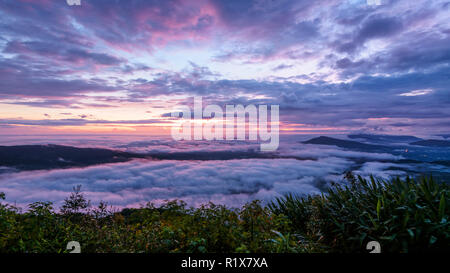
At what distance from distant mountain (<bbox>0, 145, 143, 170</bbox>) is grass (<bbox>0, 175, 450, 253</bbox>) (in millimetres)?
25910

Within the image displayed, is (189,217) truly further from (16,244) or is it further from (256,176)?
(256,176)

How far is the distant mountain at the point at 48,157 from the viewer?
24.0 m

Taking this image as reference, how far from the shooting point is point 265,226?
10.7 feet

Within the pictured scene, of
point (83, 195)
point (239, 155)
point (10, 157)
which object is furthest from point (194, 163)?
point (83, 195)

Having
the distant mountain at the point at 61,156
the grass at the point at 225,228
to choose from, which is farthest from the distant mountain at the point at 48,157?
the grass at the point at 225,228

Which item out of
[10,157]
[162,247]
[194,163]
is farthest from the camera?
[194,163]

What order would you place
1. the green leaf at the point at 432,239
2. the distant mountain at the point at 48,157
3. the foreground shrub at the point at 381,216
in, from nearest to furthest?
the green leaf at the point at 432,239 → the foreground shrub at the point at 381,216 → the distant mountain at the point at 48,157

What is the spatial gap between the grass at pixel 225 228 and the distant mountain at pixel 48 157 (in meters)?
25.9

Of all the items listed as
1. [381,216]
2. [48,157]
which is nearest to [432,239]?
[381,216]

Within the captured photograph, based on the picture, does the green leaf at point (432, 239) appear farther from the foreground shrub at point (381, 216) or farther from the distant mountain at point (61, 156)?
the distant mountain at point (61, 156)

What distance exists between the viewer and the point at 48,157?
119 feet

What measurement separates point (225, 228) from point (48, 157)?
46611 mm

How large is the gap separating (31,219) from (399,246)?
5.98m

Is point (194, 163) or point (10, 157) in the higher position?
point (10, 157)
